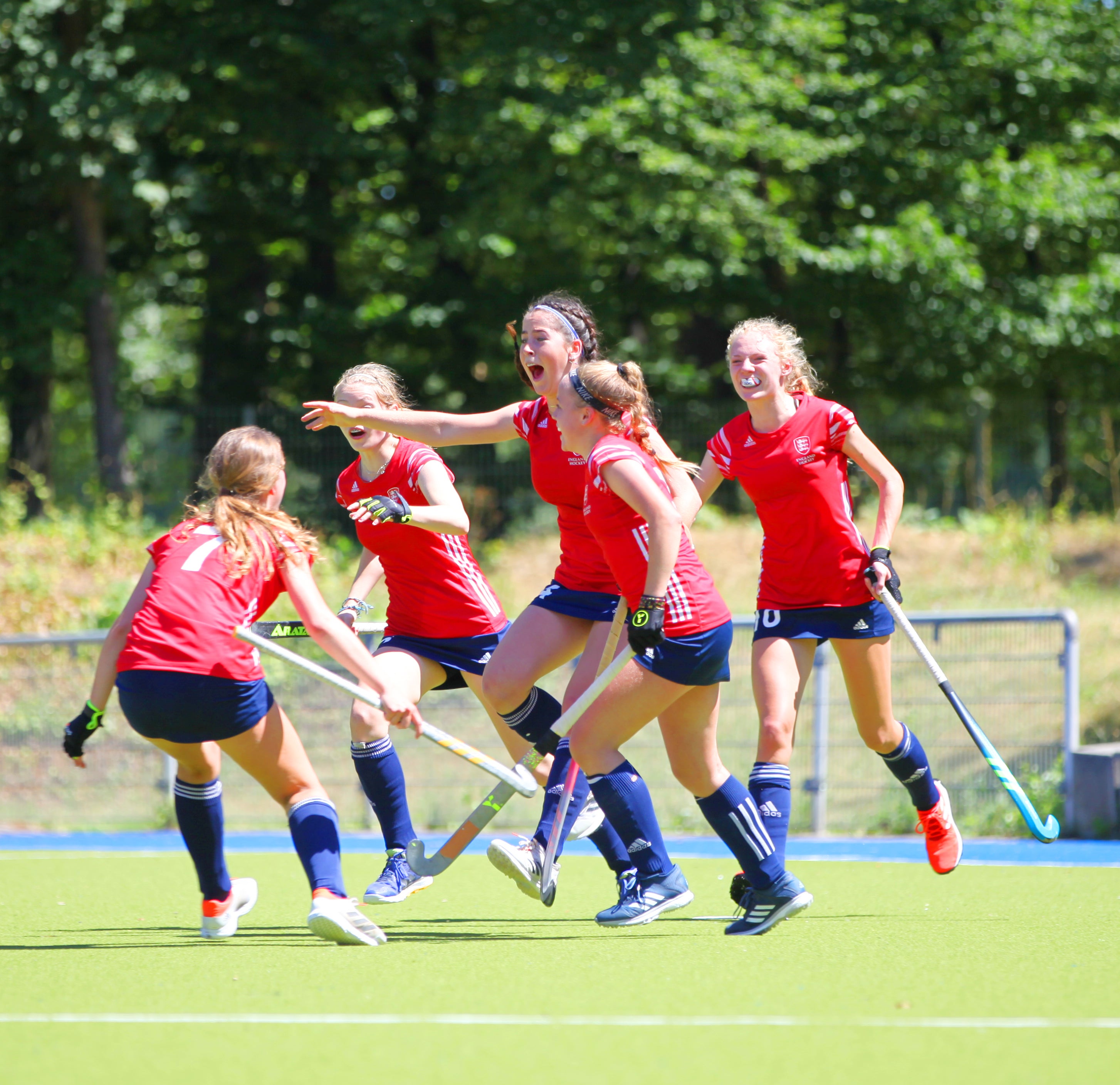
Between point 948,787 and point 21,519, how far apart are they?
37.4 feet

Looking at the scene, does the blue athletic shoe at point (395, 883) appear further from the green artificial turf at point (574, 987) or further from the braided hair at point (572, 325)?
the braided hair at point (572, 325)

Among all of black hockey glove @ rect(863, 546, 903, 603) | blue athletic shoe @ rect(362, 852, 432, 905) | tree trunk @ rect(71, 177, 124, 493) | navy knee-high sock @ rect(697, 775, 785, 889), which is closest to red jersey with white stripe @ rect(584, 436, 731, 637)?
navy knee-high sock @ rect(697, 775, 785, 889)

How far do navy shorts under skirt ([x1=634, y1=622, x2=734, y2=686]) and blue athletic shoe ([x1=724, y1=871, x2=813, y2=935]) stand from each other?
2.52ft

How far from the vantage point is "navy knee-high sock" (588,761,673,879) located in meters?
4.99

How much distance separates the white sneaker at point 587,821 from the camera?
5645 millimetres

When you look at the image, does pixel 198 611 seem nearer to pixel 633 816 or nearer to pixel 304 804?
pixel 304 804

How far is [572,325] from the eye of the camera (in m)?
5.58

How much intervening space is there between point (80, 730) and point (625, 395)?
2.10 meters

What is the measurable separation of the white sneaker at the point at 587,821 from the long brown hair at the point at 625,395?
1470 mm

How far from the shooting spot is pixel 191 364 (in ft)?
120

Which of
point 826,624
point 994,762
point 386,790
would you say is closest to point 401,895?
point 386,790

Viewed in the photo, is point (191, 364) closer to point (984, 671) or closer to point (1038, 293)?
point (1038, 293)

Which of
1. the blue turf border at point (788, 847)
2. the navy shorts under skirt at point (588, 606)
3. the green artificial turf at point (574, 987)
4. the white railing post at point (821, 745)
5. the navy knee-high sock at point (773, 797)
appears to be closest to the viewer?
the green artificial turf at point (574, 987)

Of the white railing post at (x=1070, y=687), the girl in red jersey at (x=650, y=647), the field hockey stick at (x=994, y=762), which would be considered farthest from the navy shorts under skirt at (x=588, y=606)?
the white railing post at (x=1070, y=687)
